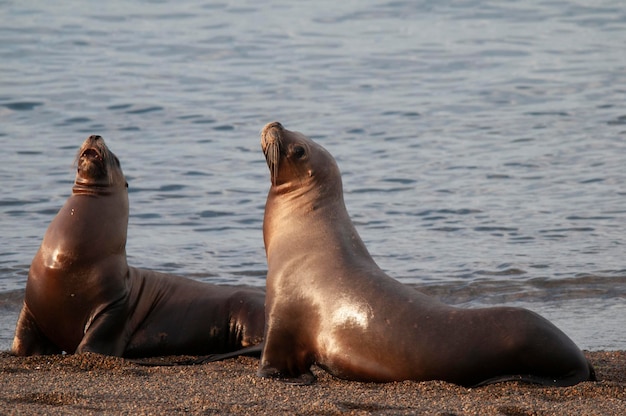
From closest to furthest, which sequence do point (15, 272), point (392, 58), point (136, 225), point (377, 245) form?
1. point (15, 272)
2. point (377, 245)
3. point (136, 225)
4. point (392, 58)

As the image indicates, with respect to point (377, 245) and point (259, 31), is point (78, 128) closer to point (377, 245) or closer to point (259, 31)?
point (377, 245)

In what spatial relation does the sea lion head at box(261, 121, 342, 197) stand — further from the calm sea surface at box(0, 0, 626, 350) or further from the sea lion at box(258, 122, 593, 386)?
the calm sea surface at box(0, 0, 626, 350)

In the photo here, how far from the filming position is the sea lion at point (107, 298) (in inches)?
312

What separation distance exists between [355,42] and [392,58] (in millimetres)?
2000

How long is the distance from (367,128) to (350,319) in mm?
10286

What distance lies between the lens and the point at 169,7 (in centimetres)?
2839

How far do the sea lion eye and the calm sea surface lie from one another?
249 centimetres

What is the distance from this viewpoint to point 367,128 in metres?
16.9

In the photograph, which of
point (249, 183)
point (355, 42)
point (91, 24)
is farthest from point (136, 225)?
point (91, 24)

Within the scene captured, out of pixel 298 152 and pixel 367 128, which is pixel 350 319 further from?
pixel 367 128

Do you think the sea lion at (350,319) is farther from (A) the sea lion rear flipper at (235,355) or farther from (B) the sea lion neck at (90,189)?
(B) the sea lion neck at (90,189)

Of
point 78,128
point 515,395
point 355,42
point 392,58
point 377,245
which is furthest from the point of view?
point 355,42

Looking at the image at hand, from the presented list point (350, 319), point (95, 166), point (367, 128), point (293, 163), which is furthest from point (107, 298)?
point (367, 128)

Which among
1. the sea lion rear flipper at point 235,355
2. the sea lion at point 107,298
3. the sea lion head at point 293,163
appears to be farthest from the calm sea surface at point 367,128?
the sea lion head at point 293,163
